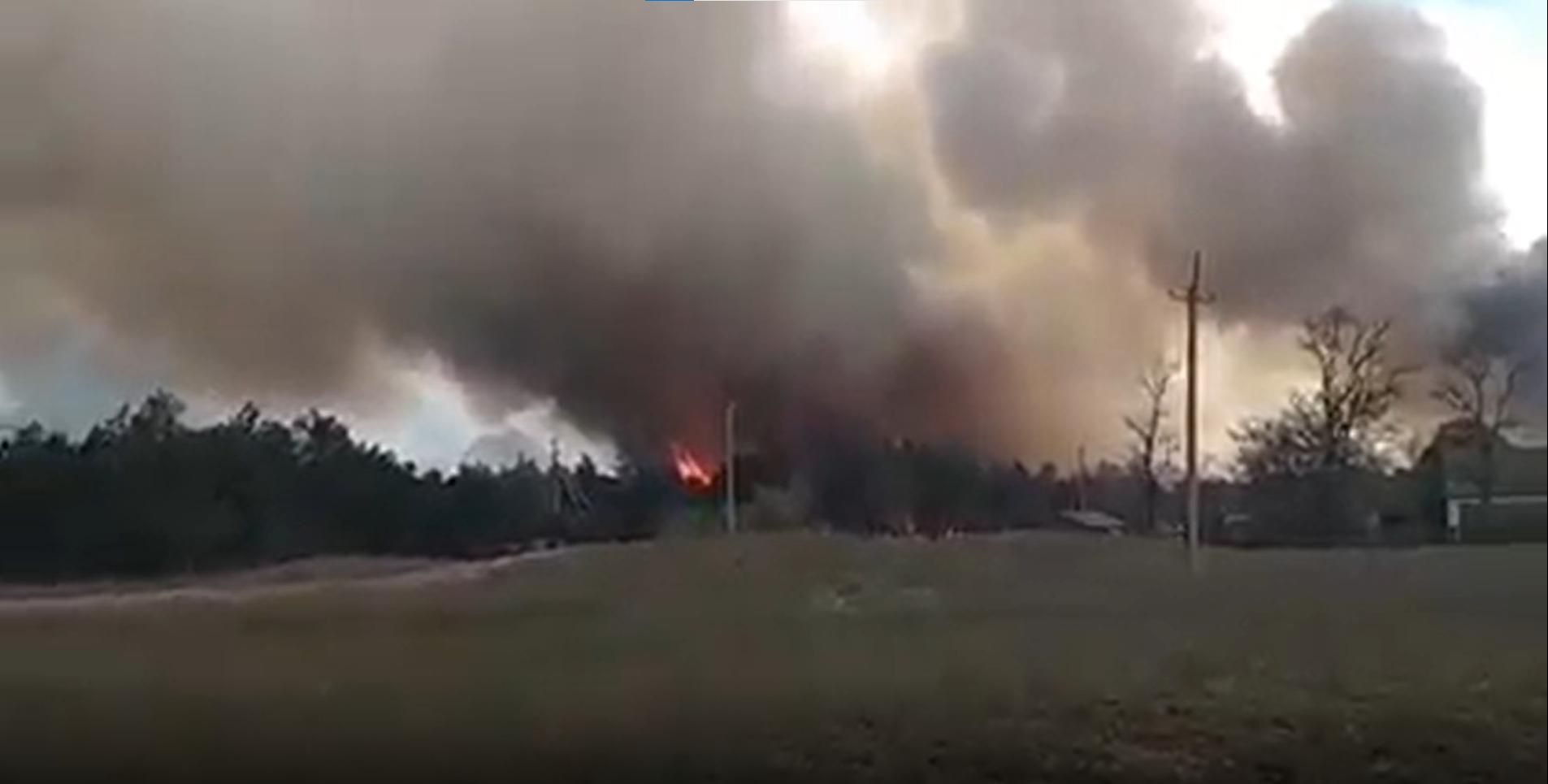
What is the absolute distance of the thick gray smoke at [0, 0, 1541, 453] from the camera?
2844 mm

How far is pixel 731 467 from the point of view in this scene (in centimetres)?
293

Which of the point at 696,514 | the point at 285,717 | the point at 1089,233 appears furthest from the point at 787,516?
the point at 285,717

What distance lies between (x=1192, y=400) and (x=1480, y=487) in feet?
1.39

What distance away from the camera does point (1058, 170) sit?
2863 millimetres

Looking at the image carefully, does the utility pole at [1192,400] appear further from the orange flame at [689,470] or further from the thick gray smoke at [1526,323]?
the orange flame at [689,470]

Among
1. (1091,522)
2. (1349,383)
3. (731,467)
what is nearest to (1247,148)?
(1349,383)

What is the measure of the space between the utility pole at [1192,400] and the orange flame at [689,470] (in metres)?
0.73

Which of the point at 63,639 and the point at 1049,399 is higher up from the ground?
the point at 1049,399

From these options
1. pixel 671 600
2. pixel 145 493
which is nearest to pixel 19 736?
pixel 145 493

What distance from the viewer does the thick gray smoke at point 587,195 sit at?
2.84m

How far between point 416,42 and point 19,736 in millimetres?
1225

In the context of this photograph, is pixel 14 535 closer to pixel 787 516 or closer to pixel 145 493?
pixel 145 493

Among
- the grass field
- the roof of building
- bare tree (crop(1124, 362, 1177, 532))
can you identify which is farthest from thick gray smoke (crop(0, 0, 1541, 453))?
the roof of building

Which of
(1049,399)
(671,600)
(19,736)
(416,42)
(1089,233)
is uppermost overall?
(416,42)
